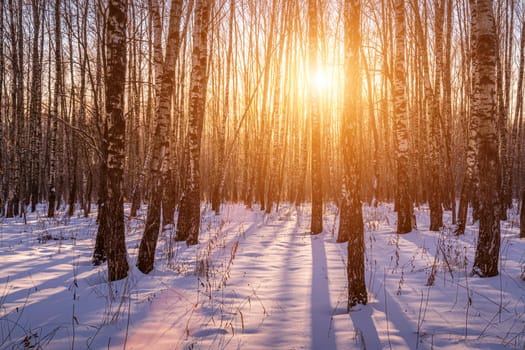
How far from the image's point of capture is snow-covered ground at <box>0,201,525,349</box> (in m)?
2.88

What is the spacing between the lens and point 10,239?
26.5 feet

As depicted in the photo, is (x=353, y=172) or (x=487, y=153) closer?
(x=353, y=172)

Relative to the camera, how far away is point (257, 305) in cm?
377

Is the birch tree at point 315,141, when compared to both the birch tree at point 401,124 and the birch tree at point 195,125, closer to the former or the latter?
the birch tree at point 401,124

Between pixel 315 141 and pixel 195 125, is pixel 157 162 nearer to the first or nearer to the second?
pixel 195 125

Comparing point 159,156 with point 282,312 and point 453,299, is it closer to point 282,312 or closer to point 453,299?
point 282,312

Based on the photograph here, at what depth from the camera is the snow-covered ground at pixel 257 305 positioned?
288 cm

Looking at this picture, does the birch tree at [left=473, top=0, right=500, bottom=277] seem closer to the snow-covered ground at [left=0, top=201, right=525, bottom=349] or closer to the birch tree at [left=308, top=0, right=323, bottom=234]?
the snow-covered ground at [left=0, top=201, right=525, bottom=349]

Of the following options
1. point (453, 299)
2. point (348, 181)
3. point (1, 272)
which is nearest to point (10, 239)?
point (1, 272)

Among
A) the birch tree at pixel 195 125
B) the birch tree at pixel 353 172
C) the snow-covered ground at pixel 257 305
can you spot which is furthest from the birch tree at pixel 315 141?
the birch tree at pixel 353 172

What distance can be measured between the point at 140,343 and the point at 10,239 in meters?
7.50

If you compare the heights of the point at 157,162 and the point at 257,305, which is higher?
the point at 157,162

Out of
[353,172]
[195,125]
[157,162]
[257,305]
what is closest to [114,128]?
[157,162]

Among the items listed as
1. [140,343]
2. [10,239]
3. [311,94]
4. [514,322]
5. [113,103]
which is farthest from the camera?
[311,94]
